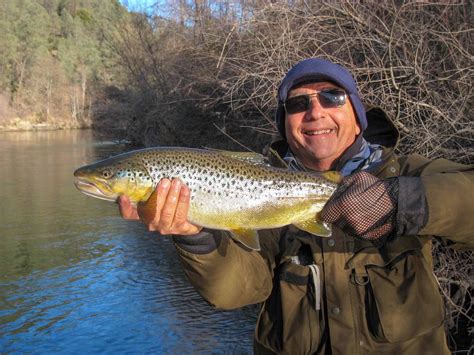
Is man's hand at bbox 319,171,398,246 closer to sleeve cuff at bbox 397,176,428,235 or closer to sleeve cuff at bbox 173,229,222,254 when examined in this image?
sleeve cuff at bbox 397,176,428,235

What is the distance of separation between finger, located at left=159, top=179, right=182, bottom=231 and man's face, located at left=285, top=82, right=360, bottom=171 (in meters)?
0.83

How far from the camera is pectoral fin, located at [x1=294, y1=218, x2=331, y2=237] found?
2.54 meters

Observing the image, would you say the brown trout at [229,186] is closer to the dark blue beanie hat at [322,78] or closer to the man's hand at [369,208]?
the man's hand at [369,208]

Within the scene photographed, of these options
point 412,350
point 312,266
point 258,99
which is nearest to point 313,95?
point 312,266

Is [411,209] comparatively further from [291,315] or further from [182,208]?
[182,208]

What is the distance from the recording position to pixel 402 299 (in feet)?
8.10

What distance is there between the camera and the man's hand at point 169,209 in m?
2.52

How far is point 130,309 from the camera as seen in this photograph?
22.7 ft

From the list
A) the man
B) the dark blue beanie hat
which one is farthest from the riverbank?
the man

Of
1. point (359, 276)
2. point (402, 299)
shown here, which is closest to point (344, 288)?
point (359, 276)

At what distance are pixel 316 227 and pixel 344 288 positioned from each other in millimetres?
335

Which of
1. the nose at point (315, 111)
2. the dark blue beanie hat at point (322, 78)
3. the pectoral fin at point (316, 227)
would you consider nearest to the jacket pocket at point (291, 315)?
the pectoral fin at point (316, 227)

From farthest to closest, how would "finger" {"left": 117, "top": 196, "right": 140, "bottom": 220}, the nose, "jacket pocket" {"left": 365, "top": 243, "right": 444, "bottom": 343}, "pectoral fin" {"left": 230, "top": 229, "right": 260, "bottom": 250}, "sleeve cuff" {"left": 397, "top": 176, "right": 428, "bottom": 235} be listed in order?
1. the nose
2. "finger" {"left": 117, "top": 196, "right": 140, "bottom": 220}
3. "pectoral fin" {"left": 230, "top": 229, "right": 260, "bottom": 250}
4. "jacket pocket" {"left": 365, "top": 243, "right": 444, "bottom": 343}
5. "sleeve cuff" {"left": 397, "top": 176, "right": 428, "bottom": 235}

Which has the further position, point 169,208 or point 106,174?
point 106,174
